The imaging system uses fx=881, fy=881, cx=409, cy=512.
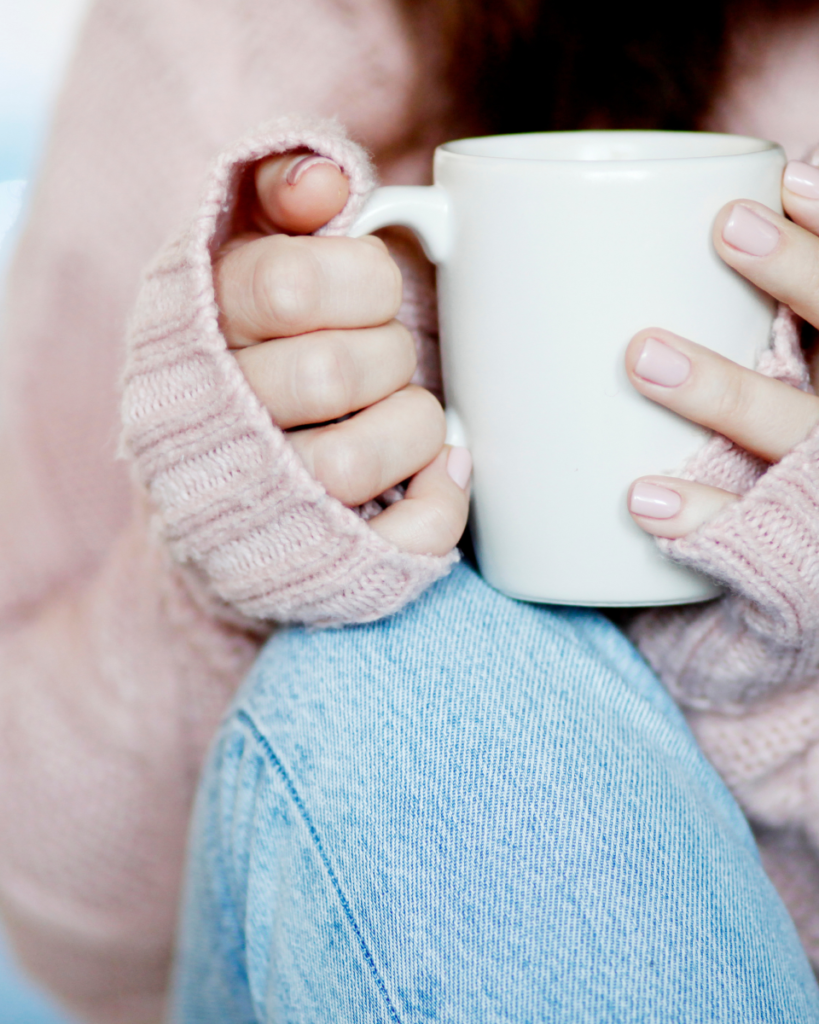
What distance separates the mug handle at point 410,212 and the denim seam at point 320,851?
12.0 inches

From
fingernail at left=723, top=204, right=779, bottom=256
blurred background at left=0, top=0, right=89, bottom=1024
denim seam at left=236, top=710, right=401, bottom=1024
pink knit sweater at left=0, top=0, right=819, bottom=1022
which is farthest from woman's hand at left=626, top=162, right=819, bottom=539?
blurred background at left=0, top=0, right=89, bottom=1024

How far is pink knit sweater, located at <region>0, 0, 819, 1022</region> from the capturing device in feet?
2.00

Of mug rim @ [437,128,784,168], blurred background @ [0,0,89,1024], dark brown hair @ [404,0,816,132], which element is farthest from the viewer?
blurred background @ [0,0,89,1024]

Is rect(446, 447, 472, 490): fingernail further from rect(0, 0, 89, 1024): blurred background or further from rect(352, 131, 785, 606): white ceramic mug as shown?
rect(0, 0, 89, 1024): blurred background

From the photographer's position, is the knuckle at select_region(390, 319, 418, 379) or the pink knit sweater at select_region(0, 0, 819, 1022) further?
the pink knit sweater at select_region(0, 0, 819, 1022)

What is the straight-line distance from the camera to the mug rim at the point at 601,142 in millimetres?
423

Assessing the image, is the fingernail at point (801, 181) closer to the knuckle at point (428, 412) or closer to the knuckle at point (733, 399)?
the knuckle at point (733, 399)

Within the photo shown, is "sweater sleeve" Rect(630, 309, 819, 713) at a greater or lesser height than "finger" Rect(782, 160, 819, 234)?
lesser

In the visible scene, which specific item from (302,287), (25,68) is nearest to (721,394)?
(302,287)

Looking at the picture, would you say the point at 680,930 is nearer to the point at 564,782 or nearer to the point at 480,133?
the point at 564,782

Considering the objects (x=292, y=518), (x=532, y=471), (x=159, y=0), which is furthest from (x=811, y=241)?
(x=159, y=0)

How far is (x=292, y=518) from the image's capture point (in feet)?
1.54

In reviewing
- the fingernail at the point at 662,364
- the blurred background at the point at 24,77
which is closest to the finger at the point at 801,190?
the fingernail at the point at 662,364

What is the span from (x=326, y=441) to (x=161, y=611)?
29 centimetres
